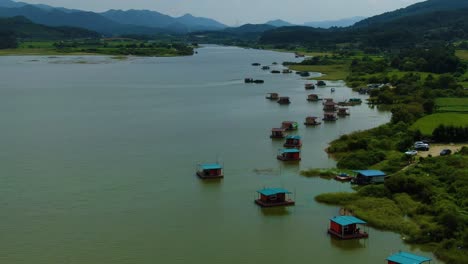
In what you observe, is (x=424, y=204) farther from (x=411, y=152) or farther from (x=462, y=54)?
(x=462, y=54)

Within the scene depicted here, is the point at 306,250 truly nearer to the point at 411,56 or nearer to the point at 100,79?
the point at 100,79

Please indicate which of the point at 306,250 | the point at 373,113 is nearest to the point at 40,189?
the point at 306,250

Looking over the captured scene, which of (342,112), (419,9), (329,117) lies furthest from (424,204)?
(419,9)

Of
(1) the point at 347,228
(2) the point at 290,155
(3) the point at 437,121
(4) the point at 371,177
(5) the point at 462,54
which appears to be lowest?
(1) the point at 347,228

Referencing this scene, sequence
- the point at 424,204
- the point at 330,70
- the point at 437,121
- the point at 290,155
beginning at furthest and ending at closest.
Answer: the point at 330,70
the point at 437,121
the point at 290,155
the point at 424,204

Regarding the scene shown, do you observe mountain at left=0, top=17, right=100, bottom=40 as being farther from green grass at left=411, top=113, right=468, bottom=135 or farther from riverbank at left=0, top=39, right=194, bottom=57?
green grass at left=411, top=113, right=468, bottom=135

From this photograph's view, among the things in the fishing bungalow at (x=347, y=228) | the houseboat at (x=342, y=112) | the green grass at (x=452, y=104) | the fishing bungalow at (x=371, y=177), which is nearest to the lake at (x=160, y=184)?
the fishing bungalow at (x=347, y=228)

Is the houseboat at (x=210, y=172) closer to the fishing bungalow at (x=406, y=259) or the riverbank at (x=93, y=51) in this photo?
the fishing bungalow at (x=406, y=259)
